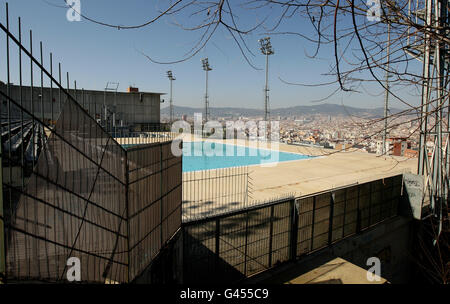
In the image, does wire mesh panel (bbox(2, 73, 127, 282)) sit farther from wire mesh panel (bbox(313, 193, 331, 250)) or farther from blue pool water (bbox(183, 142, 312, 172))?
blue pool water (bbox(183, 142, 312, 172))

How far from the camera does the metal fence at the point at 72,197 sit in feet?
5.77

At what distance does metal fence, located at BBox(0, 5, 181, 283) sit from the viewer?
5.77 ft

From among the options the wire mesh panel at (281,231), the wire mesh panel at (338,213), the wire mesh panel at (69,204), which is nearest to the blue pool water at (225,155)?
the wire mesh panel at (338,213)

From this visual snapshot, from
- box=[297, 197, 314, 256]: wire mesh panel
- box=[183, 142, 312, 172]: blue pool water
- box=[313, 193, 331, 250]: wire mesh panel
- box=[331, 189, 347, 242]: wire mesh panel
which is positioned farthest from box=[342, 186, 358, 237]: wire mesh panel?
box=[183, 142, 312, 172]: blue pool water

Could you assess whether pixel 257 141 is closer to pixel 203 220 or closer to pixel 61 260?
pixel 203 220

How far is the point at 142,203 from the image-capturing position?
11.3ft

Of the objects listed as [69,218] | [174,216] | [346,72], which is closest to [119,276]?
[69,218]

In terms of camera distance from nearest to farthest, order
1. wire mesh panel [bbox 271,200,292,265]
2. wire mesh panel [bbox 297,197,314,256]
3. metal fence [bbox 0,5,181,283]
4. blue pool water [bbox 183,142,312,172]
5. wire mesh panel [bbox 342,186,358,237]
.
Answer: metal fence [bbox 0,5,181,283] → wire mesh panel [bbox 271,200,292,265] → wire mesh panel [bbox 297,197,314,256] → wire mesh panel [bbox 342,186,358,237] → blue pool water [bbox 183,142,312,172]

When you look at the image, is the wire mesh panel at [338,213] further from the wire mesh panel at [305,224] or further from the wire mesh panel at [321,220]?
the wire mesh panel at [305,224]

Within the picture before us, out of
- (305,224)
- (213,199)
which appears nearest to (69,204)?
(305,224)

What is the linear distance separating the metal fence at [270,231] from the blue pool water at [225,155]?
10.5 meters

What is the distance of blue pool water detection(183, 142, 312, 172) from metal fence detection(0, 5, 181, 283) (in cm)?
1435

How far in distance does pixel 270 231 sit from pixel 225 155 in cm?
1577
